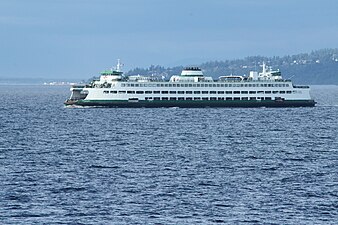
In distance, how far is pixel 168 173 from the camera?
64.2 meters

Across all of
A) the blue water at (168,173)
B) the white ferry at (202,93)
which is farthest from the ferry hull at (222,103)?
the blue water at (168,173)

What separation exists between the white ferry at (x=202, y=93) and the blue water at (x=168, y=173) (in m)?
34.4

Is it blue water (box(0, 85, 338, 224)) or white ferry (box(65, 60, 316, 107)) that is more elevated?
white ferry (box(65, 60, 316, 107))

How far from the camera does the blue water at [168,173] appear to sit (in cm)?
4981

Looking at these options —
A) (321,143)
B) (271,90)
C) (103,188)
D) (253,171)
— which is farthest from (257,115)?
(103,188)

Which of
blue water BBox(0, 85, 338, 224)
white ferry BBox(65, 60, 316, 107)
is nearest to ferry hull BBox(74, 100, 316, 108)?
white ferry BBox(65, 60, 316, 107)

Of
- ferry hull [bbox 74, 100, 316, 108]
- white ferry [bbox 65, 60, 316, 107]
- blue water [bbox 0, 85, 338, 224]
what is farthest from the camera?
ferry hull [bbox 74, 100, 316, 108]

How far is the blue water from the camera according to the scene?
4981cm

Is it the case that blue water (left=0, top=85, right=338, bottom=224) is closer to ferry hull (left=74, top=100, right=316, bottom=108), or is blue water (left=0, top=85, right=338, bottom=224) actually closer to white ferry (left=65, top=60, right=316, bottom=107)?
white ferry (left=65, top=60, right=316, bottom=107)

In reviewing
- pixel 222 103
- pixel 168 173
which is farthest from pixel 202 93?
pixel 168 173

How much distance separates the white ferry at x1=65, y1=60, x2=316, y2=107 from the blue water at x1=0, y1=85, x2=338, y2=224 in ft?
113

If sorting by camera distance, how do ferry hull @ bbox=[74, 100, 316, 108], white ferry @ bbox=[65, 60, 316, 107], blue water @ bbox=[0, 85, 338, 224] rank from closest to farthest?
blue water @ bbox=[0, 85, 338, 224]
white ferry @ bbox=[65, 60, 316, 107]
ferry hull @ bbox=[74, 100, 316, 108]

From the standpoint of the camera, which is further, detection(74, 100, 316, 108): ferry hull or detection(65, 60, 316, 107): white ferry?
detection(74, 100, 316, 108): ferry hull

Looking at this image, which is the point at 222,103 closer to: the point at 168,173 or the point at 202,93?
the point at 202,93
